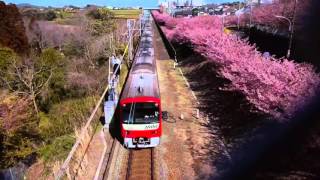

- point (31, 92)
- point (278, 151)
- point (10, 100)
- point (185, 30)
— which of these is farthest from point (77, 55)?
point (278, 151)

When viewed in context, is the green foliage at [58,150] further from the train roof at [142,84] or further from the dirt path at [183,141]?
the dirt path at [183,141]

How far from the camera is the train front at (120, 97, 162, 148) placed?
507 inches

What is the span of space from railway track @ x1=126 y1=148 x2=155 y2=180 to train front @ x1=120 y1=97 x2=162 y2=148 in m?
0.46

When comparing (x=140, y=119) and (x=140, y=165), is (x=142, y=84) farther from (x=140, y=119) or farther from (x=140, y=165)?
(x=140, y=165)

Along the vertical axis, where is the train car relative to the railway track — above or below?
above

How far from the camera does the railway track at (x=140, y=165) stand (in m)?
11.6

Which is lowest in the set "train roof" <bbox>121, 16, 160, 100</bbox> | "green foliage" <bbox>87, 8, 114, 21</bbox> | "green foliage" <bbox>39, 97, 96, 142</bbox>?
"green foliage" <bbox>39, 97, 96, 142</bbox>

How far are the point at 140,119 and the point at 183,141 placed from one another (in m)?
2.15

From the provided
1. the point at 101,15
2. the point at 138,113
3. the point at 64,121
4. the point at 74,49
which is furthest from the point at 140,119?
the point at 101,15

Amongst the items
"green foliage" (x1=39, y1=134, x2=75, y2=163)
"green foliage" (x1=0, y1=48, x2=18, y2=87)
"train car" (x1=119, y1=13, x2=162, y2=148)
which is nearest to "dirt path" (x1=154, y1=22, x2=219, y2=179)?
"train car" (x1=119, y1=13, x2=162, y2=148)

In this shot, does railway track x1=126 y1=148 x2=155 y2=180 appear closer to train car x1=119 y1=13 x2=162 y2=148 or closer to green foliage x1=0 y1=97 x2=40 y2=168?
train car x1=119 y1=13 x2=162 y2=148

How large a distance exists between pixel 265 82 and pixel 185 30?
24464 mm

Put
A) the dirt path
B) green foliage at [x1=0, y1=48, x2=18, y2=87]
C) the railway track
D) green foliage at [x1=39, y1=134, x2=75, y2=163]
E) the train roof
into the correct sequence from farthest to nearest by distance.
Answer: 1. green foliage at [x1=0, y1=48, x2=18, y2=87]
2. green foliage at [x1=39, y1=134, x2=75, y2=163]
3. the train roof
4. the dirt path
5. the railway track

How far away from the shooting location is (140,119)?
1289 centimetres
